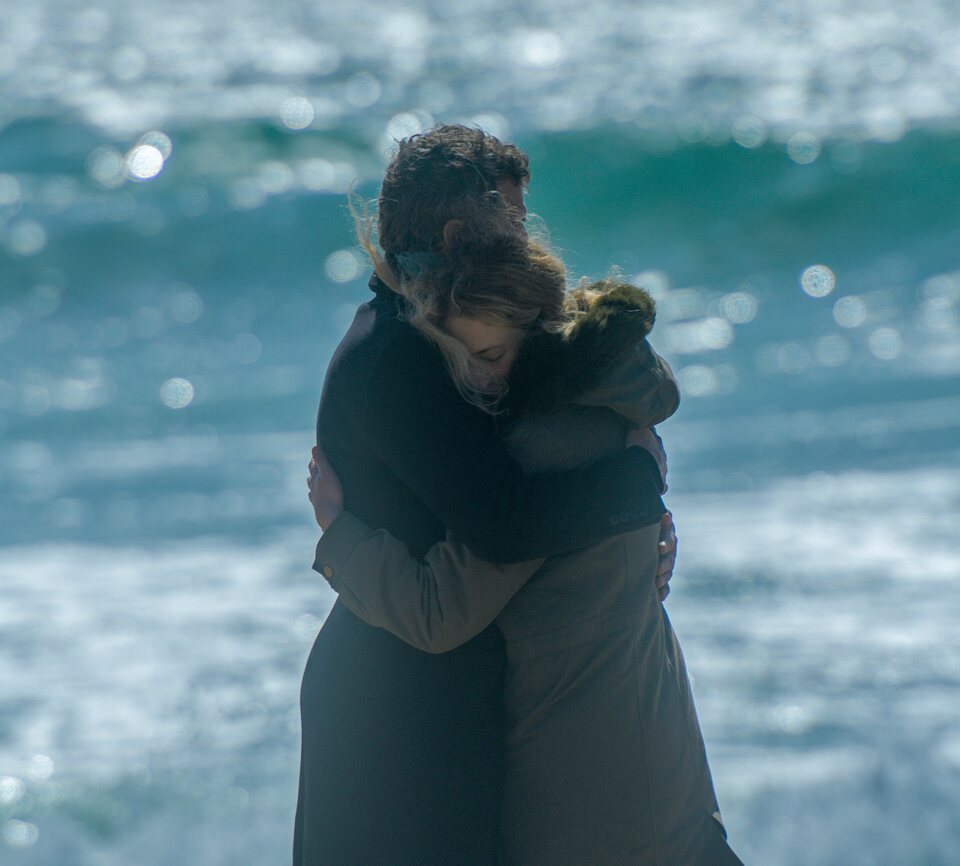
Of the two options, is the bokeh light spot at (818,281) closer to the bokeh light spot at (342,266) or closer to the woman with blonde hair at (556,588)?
the bokeh light spot at (342,266)

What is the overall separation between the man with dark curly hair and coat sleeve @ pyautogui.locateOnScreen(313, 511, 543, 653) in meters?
0.03

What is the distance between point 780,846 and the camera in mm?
3336

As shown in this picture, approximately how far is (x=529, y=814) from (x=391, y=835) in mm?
184

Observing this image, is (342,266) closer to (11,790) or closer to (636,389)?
(11,790)

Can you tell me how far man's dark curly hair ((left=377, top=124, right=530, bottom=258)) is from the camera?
5.17 feet

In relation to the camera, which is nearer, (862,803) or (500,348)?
(500,348)

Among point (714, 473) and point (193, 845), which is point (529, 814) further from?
point (714, 473)

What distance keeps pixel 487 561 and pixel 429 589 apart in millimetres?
81

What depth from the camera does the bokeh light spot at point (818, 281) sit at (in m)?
9.78

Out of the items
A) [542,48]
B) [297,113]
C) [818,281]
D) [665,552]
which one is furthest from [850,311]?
[665,552]

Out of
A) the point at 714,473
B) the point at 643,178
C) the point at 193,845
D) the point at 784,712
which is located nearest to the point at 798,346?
the point at 714,473

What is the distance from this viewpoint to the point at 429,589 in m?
1.55

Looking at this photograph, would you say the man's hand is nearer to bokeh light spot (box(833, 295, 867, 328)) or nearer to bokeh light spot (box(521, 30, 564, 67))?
bokeh light spot (box(833, 295, 867, 328))

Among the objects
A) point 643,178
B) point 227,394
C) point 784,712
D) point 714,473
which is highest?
point 643,178
